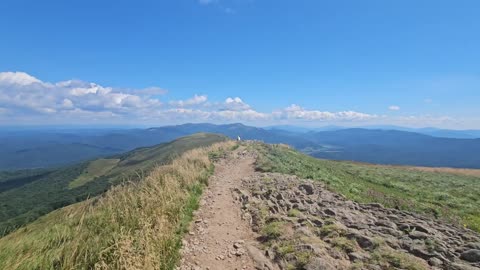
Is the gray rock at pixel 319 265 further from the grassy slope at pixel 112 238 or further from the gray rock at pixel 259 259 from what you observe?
the grassy slope at pixel 112 238

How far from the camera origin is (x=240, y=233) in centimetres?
988

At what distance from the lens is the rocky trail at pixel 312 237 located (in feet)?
24.5

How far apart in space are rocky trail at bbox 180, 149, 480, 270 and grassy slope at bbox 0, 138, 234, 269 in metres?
0.74

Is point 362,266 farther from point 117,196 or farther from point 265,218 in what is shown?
point 117,196

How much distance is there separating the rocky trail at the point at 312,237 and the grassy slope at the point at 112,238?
739mm

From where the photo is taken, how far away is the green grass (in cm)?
14723

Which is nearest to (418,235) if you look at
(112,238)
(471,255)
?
(471,255)

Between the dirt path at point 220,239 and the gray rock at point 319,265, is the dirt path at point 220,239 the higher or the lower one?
the lower one

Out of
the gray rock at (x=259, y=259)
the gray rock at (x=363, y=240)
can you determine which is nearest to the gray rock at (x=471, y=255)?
the gray rock at (x=363, y=240)

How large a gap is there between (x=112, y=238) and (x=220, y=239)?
131 inches

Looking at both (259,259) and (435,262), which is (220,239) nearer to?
(259,259)

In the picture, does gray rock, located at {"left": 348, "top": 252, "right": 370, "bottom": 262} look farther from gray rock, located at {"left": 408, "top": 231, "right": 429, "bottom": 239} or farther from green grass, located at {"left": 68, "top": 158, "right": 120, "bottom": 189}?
green grass, located at {"left": 68, "top": 158, "right": 120, "bottom": 189}

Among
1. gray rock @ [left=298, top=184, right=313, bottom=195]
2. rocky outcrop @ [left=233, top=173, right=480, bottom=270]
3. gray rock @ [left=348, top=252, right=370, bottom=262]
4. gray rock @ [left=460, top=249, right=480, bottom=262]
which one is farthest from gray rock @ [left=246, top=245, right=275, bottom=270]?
gray rock @ [left=298, top=184, right=313, bottom=195]

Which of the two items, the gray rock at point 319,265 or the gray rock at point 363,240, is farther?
the gray rock at point 363,240
